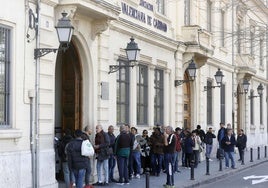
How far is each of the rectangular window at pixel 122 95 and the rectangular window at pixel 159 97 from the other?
282 centimetres

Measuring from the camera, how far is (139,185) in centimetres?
1708

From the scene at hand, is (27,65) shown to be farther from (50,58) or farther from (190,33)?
(190,33)

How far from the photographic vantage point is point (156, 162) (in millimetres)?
19922

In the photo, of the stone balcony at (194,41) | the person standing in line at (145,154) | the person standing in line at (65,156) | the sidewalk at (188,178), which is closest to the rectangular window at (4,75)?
the person standing in line at (65,156)

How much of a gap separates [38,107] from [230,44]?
69.5ft

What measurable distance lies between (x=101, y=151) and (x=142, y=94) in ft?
19.0

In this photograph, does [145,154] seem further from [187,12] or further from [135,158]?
[187,12]

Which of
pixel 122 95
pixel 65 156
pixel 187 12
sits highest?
pixel 187 12

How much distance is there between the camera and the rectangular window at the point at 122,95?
19.6 metres

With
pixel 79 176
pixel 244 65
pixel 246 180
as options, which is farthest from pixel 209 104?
pixel 79 176

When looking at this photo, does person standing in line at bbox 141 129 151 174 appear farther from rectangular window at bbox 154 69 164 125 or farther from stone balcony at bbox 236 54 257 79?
stone balcony at bbox 236 54 257 79

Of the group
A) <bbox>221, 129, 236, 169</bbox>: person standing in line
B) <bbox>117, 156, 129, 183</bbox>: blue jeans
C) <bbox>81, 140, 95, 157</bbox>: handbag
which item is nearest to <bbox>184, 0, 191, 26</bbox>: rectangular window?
<bbox>221, 129, 236, 169</bbox>: person standing in line

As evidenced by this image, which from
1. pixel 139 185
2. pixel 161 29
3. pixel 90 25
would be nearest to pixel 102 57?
pixel 90 25

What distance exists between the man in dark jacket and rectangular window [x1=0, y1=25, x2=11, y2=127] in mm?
1608
